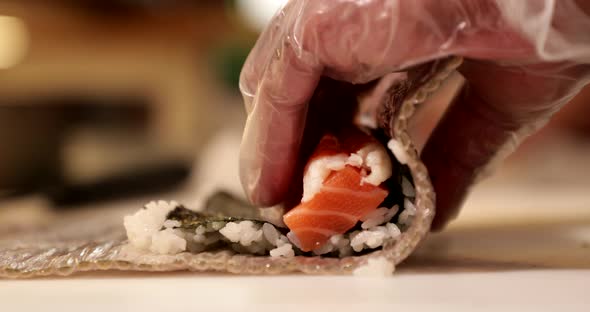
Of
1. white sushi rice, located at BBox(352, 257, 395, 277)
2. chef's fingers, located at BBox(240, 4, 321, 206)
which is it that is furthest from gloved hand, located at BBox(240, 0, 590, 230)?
white sushi rice, located at BBox(352, 257, 395, 277)

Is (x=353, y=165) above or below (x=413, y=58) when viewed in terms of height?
below

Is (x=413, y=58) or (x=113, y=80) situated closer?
(x=413, y=58)

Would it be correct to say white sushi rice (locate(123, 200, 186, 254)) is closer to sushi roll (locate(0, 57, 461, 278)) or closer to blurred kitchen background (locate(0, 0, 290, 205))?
sushi roll (locate(0, 57, 461, 278))

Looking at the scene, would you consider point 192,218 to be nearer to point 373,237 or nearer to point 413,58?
point 373,237

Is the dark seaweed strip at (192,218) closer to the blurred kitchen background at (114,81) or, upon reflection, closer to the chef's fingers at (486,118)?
the chef's fingers at (486,118)

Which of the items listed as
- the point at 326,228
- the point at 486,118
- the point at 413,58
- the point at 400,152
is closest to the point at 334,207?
the point at 326,228

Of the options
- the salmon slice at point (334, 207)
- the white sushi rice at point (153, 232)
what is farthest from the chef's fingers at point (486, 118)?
the white sushi rice at point (153, 232)
